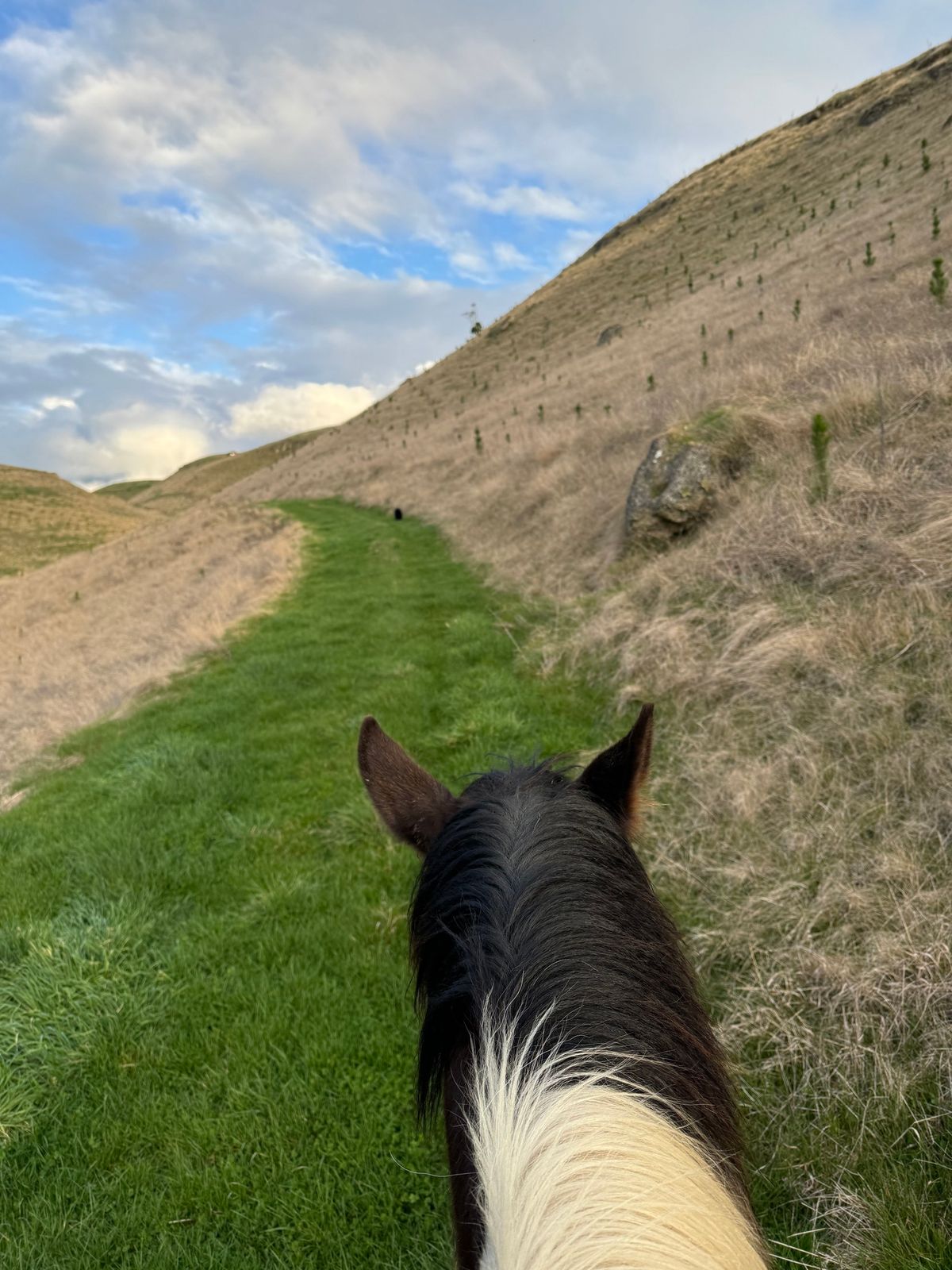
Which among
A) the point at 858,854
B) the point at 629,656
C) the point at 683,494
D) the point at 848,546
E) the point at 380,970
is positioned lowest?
the point at 380,970

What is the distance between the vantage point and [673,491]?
8.26m

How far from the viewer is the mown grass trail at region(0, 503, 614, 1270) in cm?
247

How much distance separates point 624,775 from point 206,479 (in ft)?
354

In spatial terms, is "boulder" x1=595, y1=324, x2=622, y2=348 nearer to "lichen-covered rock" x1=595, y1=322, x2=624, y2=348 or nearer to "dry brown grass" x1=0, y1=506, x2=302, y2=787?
"lichen-covered rock" x1=595, y1=322, x2=624, y2=348

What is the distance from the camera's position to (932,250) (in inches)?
531

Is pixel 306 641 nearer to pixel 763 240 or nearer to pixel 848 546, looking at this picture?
pixel 848 546

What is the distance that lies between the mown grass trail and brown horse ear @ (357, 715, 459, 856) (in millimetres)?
1447

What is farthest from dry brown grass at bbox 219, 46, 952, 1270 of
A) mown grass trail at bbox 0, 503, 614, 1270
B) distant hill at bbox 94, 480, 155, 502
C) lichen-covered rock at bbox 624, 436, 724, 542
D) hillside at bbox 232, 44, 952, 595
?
distant hill at bbox 94, 480, 155, 502

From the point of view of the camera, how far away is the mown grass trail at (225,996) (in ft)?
8.10

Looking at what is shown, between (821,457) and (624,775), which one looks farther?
(821,457)

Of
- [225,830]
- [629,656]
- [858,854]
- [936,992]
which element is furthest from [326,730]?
[936,992]

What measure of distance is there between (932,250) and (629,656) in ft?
44.5

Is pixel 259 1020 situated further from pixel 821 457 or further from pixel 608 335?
pixel 608 335

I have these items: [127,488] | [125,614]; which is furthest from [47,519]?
[127,488]
